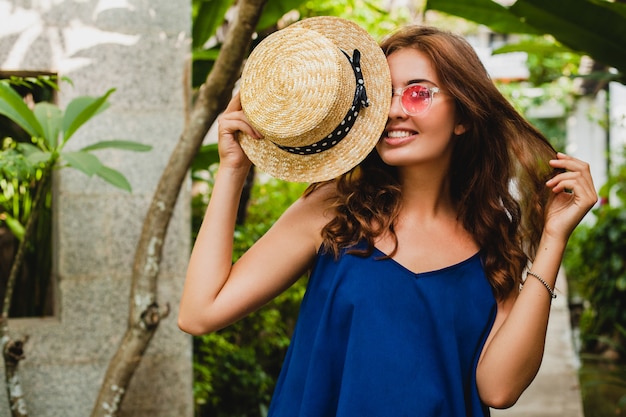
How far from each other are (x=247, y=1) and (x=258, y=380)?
2.57 m

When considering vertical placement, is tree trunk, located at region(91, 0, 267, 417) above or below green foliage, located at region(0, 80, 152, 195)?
below

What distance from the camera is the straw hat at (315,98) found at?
185 centimetres

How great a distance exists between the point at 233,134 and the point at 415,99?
0.49m

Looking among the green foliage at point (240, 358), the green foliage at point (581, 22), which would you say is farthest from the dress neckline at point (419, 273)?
the green foliage at point (240, 358)

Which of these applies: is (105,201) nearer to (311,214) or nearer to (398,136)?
(311,214)

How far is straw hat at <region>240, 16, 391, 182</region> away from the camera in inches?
72.7

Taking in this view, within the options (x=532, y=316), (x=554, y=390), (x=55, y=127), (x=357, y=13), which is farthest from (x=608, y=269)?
(x=55, y=127)

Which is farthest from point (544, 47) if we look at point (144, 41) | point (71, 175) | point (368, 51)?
point (71, 175)

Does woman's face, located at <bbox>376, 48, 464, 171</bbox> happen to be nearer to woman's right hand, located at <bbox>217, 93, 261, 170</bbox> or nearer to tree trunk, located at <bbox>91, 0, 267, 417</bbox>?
woman's right hand, located at <bbox>217, 93, 261, 170</bbox>

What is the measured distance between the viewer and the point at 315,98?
1.84 meters

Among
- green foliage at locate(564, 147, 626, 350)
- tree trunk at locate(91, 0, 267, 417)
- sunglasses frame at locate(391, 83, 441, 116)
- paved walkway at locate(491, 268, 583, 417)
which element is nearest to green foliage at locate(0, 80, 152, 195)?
tree trunk at locate(91, 0, 267, 417)

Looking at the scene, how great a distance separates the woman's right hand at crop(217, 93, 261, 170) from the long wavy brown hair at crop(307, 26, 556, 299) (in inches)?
10.7

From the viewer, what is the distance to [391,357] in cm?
194

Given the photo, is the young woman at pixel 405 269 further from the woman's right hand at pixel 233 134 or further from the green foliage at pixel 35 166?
the green foliage at pixel 35 166
